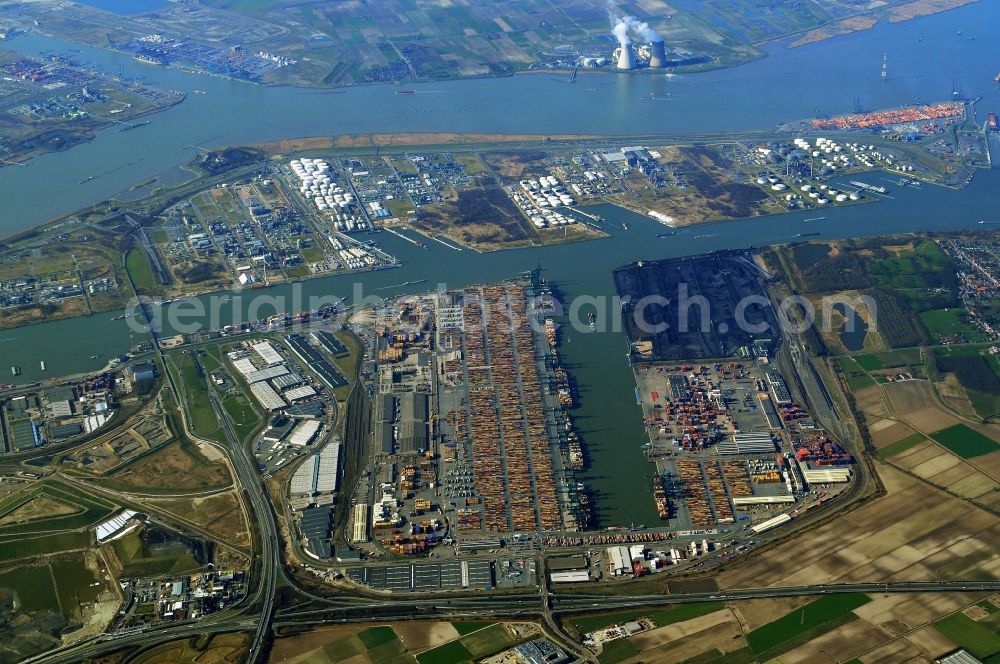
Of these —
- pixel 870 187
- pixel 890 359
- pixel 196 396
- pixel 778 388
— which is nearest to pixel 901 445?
pixel 778 388

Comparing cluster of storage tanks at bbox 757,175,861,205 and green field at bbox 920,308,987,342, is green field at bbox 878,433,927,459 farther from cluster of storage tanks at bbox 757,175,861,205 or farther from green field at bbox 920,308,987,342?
cluster of storage tanks at bbox 757,175,861,205

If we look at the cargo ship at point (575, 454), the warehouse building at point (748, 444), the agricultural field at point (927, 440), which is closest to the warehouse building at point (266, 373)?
the cargo ship at point (575, 454)

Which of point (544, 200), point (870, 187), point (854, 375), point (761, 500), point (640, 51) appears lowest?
point (761, 500)

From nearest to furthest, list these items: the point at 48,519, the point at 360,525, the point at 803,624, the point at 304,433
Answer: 1. the point at 803,624
2. the point at 360,525
3. the point at 48,519
4. the point at 304,433

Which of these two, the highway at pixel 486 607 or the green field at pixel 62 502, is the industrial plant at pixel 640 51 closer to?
the highway at pixel 486 607

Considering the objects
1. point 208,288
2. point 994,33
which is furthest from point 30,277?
point 994,33

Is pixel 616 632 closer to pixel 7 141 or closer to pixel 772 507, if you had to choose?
pixel 772 507

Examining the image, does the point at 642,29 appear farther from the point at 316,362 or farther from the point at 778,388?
the point at 316,362
